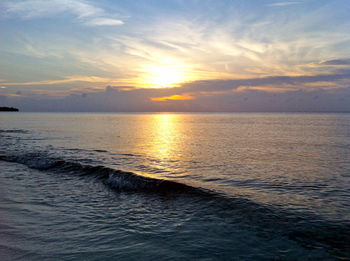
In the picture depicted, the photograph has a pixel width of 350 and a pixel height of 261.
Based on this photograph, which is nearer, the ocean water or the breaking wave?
the ocean water

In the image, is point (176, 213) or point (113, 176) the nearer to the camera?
point (176, 213)

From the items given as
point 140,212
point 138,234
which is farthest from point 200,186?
point 138,234

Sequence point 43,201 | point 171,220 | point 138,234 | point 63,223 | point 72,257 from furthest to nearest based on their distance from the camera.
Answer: point 43,201
point 171,220
point 63,223
point 138,234
point 72,257

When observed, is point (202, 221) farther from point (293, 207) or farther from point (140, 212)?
point (293, 207)

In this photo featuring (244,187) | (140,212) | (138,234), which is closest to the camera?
(138,234)

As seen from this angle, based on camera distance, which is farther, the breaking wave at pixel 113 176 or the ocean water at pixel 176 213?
the breaking wave at pixel 113 176

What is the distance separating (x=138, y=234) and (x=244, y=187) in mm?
8173

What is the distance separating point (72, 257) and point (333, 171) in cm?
1865

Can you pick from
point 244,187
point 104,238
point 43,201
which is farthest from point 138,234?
point 244,187

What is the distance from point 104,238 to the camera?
8.06 metres

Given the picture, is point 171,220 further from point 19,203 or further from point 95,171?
point 95,171

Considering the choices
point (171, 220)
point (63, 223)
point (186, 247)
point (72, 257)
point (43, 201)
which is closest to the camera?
point (72, 257)

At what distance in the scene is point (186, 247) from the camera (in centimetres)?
768

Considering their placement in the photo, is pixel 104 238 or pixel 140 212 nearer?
pixel 104 238
